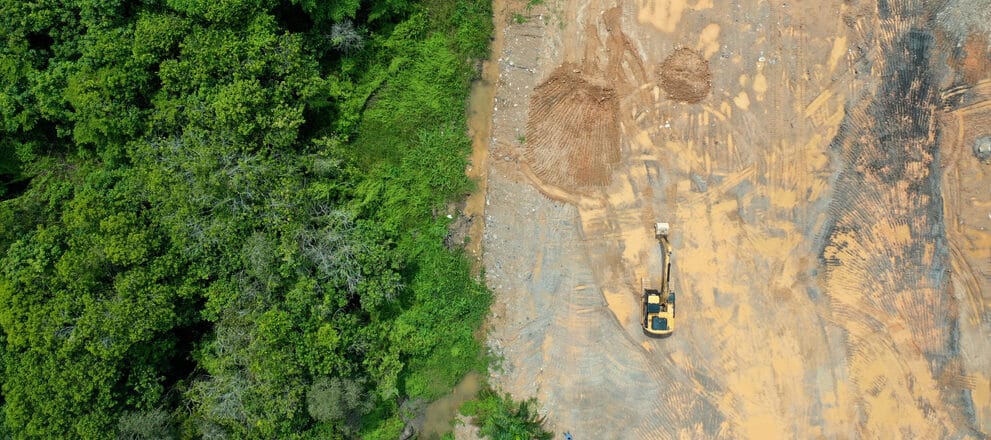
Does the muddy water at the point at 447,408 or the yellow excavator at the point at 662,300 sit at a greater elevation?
the yellow excavator at the point at 662,300

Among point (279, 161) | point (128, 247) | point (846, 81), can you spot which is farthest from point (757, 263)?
point (128, 247)

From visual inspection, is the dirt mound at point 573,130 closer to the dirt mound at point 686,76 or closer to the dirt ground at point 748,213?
the dirt ground at point 748,213

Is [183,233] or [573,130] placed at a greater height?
[573,130]

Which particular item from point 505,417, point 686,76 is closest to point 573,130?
point 686,76

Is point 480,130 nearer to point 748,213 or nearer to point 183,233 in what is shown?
point 748,213

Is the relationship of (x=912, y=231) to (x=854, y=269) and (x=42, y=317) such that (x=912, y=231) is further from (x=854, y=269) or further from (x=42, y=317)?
(x=42, y=317)

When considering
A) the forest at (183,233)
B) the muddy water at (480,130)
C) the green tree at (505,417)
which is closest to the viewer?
the forest at (183,233)

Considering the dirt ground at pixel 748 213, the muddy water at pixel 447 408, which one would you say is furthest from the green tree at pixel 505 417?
the dirt ground at pixel 748 213
